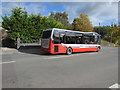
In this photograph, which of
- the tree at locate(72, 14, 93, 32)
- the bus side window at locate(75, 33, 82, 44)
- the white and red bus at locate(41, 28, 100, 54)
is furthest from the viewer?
the tree at locate(72, 14, 93, 32)

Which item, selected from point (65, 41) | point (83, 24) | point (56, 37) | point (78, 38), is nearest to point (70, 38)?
point (65, 41)

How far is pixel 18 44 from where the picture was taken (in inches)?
598

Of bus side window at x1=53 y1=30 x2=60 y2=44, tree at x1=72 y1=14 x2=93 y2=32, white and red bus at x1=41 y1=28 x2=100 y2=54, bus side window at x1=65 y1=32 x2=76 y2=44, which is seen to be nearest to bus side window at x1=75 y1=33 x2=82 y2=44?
white and red bus at x1=41 y1=28 x2=100 y2=54

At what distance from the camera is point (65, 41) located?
39.7 feet

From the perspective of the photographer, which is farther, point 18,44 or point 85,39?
point 18,44

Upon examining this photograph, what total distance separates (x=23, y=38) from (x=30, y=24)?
2248 mm

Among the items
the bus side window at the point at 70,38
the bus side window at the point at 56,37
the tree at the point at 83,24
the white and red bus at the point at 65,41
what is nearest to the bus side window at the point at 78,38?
the white and red bus at the point at 65,41

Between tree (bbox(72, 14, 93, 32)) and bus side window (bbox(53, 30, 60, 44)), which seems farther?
tree (bbox(72, 14, 93, 32))

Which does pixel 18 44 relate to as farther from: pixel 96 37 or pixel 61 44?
pixel 96 37

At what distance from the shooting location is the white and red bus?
11.2 metres

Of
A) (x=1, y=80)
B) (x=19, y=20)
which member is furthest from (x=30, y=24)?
(x=1, y=80)

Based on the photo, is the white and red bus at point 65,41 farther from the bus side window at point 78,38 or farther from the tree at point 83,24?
the tree at point 83,24

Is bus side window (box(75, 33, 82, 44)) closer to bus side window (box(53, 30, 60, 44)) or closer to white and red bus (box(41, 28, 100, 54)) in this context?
white and red bus (box(41, 28, 100, 54))

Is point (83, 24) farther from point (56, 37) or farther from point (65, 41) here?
point (56, 37)
